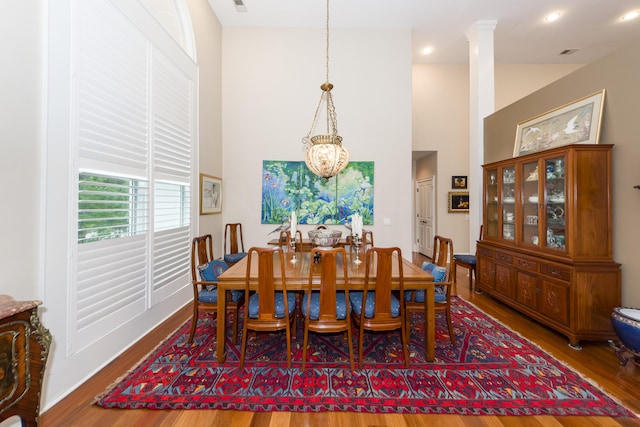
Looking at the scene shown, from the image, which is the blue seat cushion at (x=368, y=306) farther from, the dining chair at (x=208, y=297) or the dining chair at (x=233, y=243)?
the dining chair at (x=233, y=243)

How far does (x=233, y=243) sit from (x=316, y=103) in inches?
115

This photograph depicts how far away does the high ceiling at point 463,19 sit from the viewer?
4.00 metres

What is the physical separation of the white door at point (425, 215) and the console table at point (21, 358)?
262 inches

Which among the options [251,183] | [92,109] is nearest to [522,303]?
[251,183]

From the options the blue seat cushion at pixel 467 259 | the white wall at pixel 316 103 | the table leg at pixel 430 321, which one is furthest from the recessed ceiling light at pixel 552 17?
the table leg at pixel 430 321

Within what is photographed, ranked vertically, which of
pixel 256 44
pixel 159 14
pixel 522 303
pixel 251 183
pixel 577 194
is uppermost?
pixel 256 44

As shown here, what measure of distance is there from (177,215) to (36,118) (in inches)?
67.7

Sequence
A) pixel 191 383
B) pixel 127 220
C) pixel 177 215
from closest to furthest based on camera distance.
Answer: pixel 191 383 < pixel 127 220 < pixel 177 215

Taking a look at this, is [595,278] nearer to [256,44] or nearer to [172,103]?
[172,103]

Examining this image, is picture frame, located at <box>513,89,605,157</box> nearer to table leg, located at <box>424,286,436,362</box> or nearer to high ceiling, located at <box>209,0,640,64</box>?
high ceiling, located at <box>209,0,640,64</box>

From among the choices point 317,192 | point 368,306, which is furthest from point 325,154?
point 368,306

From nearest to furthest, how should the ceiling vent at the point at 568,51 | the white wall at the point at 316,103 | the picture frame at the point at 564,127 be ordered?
1. the picture frame at the point at 564,127
2. the white wall at the point at 316,103
3. the ceiling vent at the point at 568,51

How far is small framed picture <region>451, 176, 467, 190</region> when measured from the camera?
6.05 metres

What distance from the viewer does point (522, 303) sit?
3.04 metres
